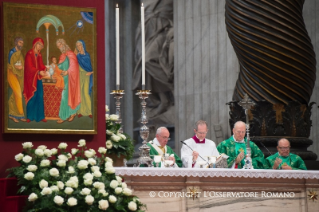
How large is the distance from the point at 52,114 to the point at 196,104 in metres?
6.93

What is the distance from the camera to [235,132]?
31.7ft

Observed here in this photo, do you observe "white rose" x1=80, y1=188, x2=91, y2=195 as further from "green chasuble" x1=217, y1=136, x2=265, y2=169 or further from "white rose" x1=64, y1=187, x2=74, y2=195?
"green chasuble" x1=217, y1=136, x2=265, y2=169

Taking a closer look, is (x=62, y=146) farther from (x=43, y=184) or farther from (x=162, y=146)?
(x=162, y=146)

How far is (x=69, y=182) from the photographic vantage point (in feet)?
20.0

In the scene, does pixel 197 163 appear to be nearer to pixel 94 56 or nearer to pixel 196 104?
pixel 94 56

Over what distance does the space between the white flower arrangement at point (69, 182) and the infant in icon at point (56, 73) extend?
0.61m

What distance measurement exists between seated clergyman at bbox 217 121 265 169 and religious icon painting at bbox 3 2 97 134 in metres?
2.82

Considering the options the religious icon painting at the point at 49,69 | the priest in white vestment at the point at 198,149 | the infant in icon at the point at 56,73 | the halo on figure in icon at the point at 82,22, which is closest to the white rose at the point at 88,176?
the religious icon painting at the point at 49,69

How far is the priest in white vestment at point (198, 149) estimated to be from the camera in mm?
9000

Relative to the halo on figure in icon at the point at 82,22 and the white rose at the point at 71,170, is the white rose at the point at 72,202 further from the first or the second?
the halo on figure in icon at the point at 82,22

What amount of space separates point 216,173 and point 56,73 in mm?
Result: 2249

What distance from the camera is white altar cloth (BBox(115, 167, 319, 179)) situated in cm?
785

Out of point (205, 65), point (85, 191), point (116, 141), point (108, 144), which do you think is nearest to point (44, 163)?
point (85, 191)

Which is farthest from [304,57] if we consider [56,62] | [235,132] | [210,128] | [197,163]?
[56,62]
